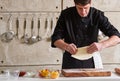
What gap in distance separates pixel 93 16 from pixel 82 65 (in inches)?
13.7

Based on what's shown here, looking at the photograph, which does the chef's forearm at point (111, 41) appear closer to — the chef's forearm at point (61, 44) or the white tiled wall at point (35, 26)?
the chef's forearm at point (61, 44)

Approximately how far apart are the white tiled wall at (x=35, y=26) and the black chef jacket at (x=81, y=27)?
26.3 inches

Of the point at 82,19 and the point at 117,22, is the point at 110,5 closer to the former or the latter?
the point at 117,22

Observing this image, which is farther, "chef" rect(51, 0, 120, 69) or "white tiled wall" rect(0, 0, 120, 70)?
"white tiled wall" rect(0, 0, 120, 70)

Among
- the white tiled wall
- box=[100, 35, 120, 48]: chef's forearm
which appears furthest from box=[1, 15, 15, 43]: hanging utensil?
box=[100, 35, 120, 48]: chef's forearm

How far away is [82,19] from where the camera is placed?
203 centimetres

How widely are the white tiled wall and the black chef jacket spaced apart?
2.19 feet

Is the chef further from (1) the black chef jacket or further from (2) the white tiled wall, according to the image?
(2) the white tiled wall

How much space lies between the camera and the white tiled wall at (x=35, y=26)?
2.66 m

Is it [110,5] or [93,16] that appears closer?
[93,16]

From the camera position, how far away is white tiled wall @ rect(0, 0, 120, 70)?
2.66 m

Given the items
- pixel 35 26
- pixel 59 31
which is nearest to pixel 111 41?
pixel 59 31

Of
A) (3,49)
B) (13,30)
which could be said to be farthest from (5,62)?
(13,30)

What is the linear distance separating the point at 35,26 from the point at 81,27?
0.75 meters
